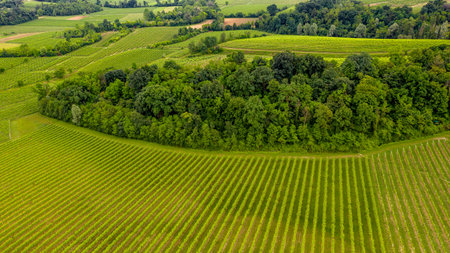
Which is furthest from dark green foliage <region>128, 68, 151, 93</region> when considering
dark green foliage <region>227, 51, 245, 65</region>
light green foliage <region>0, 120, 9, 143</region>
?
light green foliage <region>0, 120, 9, 143</region>

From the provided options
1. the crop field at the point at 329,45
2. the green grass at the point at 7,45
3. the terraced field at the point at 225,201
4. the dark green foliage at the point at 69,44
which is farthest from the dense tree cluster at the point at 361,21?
the green grass at the point at 7,45

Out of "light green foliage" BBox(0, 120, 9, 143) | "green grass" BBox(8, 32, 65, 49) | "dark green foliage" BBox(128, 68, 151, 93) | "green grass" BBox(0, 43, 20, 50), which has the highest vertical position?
"green grass" BBox(8, 32, 65, 49)

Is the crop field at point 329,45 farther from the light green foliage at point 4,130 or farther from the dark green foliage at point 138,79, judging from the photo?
the light green foliage at point 4,130

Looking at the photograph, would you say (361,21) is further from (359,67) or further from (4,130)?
(4,130)

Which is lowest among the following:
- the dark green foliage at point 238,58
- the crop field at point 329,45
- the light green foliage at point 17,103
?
the light green foliage at point 17,103

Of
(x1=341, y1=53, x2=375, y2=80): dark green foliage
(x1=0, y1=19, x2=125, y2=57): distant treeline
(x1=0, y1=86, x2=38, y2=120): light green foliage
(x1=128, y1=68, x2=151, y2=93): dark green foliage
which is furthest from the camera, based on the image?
(x1=0, y1=19, x2=125, y2=57): distant treeline

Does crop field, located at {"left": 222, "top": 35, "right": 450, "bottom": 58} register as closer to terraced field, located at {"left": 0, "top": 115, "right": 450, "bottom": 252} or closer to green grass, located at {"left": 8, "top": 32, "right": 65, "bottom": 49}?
terraced field, located at {"left": 0, "top": 115, "right": 450, "bottom": 252}
